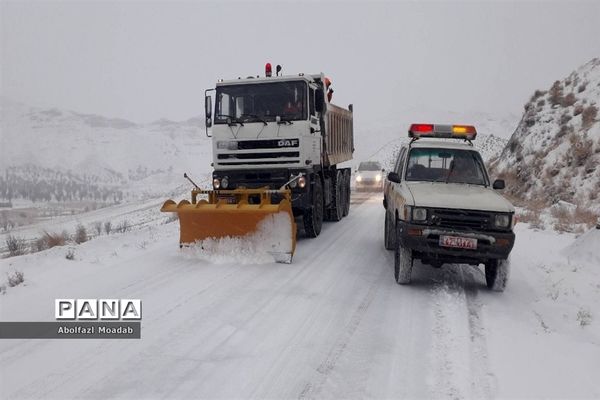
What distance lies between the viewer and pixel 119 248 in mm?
8945

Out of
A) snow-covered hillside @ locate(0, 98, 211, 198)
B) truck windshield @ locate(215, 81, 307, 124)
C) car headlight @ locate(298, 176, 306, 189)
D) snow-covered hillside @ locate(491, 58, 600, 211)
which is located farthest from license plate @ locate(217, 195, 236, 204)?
snow-covered hillside @ locate(0, 98, 211, 198)

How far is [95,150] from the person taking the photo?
301 feet

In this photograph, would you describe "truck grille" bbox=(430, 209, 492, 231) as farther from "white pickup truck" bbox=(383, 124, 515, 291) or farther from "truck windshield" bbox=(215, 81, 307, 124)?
"truck windshield" bbox=(215, 81, 307, 124)

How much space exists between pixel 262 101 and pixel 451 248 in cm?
521

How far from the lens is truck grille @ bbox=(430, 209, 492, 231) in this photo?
5.77 meters

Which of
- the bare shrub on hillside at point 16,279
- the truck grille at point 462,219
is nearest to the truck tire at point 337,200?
the truck grille at point 462,219

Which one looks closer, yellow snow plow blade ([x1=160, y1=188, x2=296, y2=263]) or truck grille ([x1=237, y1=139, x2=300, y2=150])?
yellow snow plow blade ([x1=160, y1=188, x2=296, y2=263])

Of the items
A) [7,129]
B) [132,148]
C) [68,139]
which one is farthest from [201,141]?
[7,129]

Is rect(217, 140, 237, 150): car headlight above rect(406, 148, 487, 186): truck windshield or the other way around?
above

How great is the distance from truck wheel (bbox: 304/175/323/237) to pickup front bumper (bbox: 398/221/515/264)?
3.68m

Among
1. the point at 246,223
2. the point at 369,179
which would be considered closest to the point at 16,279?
the point at 246,223

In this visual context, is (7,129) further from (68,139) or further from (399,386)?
(399,386)

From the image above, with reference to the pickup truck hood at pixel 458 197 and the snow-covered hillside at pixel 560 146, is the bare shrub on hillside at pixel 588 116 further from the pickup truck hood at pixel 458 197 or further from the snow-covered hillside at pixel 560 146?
the pickup truck hood at pixel 458 197

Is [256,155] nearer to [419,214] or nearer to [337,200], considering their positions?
[419,214]
